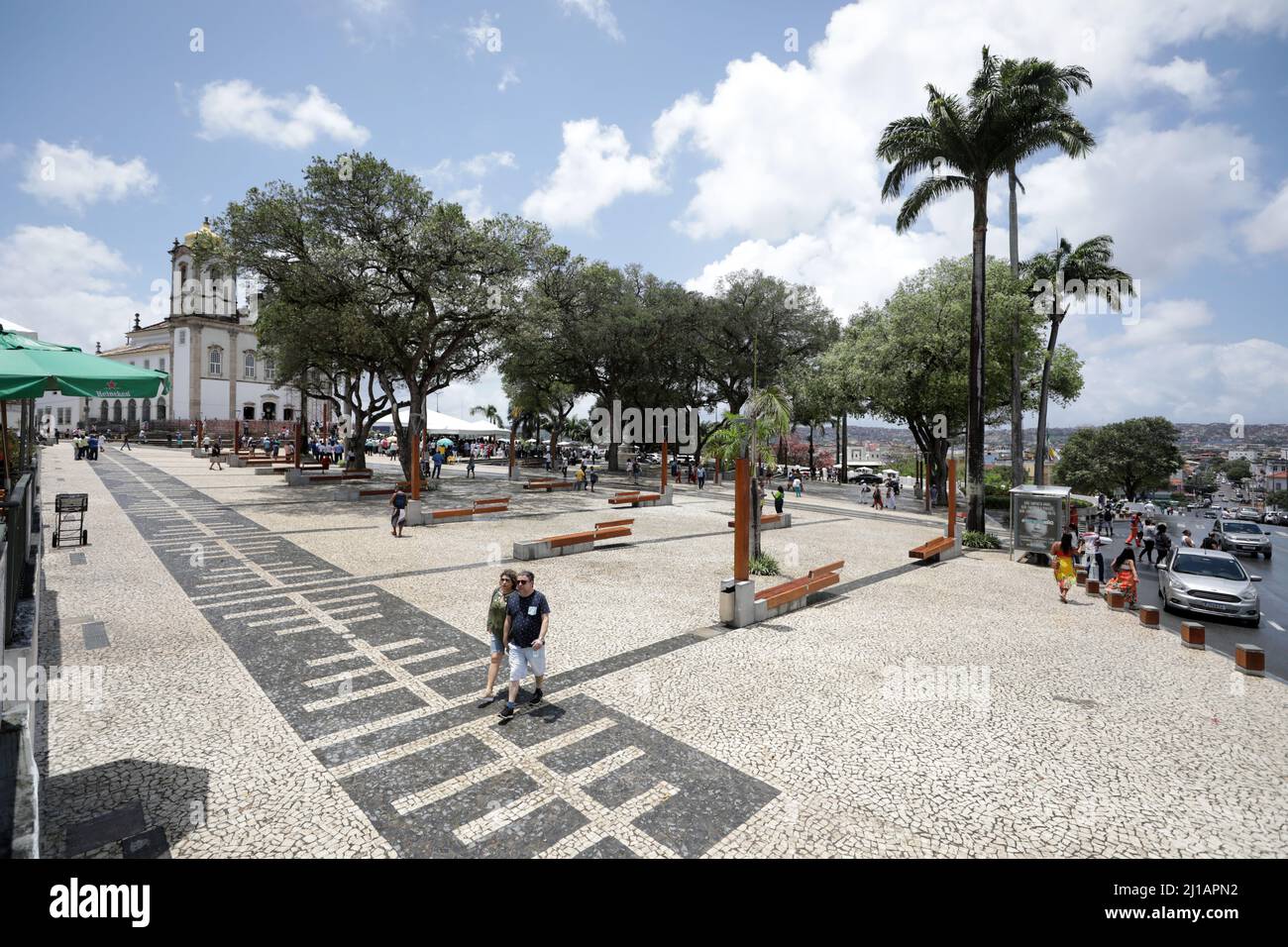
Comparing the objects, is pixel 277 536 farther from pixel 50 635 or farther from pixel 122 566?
pixel 50 635

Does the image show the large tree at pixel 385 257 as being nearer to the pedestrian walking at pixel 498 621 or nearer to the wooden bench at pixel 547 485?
the wooden bench at pixel 547 485

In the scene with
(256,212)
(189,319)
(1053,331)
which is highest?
(189,319)

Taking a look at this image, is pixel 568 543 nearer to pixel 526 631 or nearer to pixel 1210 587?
pixel 526 631

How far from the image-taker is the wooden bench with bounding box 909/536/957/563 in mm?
15469

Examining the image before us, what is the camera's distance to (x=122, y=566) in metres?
11.5

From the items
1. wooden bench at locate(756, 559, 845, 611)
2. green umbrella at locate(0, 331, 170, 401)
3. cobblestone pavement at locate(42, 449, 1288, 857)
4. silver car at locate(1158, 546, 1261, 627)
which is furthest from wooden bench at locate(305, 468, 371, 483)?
silver car at locate(1158, 546, 1261, 627)

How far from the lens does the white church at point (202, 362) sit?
6512 cm

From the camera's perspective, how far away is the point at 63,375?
5449 mm

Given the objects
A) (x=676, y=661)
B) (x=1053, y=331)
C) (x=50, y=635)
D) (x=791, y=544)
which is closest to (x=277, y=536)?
(x=50, y=635)

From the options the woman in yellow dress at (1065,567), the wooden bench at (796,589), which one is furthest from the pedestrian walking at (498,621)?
the woman in yellow dress at (1065,567)

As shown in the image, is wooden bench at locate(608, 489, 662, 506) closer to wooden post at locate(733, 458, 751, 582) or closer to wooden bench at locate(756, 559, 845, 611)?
wooden bench at locate(756, 559, 845, 611)

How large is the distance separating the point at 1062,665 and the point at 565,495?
72.9 feet

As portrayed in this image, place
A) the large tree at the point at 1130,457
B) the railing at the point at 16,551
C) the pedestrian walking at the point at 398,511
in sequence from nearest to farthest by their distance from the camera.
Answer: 1. the railing at the point at 16,551
2. the pedestrian walking at the point at 398,511
3. the large tree at the point at 1130,457

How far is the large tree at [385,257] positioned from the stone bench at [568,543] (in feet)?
23.7
